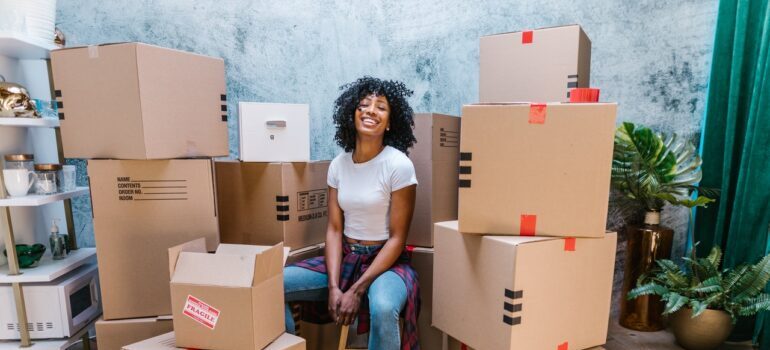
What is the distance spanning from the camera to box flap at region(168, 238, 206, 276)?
1.21 metres

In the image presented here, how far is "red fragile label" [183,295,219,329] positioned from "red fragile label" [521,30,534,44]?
1453 millimetres

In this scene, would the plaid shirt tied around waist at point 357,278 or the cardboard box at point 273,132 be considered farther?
the cardboard box at point 273,132

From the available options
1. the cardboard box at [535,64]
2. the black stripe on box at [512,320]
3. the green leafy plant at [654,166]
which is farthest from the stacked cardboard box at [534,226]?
the green leafy plant at [654,166]

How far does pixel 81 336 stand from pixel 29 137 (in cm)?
89

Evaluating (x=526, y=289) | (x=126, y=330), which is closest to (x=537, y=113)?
(x=526, y=289)

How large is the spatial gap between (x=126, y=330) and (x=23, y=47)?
1.13 m

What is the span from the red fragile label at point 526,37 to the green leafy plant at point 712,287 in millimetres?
1104

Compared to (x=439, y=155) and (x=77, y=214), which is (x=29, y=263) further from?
(x=439, y=155)

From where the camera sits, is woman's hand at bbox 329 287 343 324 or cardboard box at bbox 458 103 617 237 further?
woman's hand at bbox 329 287 343 324

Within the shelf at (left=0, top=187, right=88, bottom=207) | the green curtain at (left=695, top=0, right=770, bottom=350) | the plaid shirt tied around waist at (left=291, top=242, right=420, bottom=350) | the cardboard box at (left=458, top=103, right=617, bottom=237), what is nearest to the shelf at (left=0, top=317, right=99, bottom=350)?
the shelf at (left=0, top=187, right=88, bottom=207)

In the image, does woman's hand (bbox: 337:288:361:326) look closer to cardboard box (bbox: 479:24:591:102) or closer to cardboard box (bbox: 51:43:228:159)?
cardboard box (bbox: 51:43:228:159)

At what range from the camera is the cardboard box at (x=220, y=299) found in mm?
1175

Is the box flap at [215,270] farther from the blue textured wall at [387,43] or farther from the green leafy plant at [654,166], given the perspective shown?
the green leafy plant at [654,166]

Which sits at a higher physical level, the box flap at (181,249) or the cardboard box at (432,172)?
the cardboard box at (432,172)
